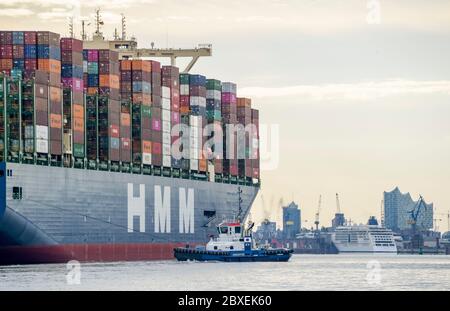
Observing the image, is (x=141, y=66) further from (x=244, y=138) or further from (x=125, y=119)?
(x=244, y=138)

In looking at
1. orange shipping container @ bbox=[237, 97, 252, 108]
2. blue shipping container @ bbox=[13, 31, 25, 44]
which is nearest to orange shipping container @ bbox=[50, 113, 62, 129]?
blue shipping container @ bbox=[13, 31, 25, 44]

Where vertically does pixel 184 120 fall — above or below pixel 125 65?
below

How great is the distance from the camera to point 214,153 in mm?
125750

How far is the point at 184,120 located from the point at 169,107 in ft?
13.9

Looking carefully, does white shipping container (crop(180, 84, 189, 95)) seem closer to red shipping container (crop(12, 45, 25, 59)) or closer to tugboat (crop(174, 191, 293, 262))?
tugboat (crop(174, 191, 293, 262))

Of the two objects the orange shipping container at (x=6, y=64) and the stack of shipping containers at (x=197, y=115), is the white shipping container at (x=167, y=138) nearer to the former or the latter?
the stack of shipping containers at (x=197, y=115)

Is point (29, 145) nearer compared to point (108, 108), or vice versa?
point (29, 145)

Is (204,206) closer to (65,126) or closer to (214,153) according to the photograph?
(214,153)

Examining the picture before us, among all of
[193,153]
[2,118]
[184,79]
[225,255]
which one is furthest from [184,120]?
[2,118]

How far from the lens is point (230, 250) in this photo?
343 ft

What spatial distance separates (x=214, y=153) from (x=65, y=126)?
30.1 metres

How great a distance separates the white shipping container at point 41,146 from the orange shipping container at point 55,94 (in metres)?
3.54

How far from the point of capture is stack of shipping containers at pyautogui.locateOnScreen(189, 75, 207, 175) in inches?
4668

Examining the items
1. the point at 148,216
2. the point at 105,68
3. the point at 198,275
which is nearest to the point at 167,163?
the point at 148,216
